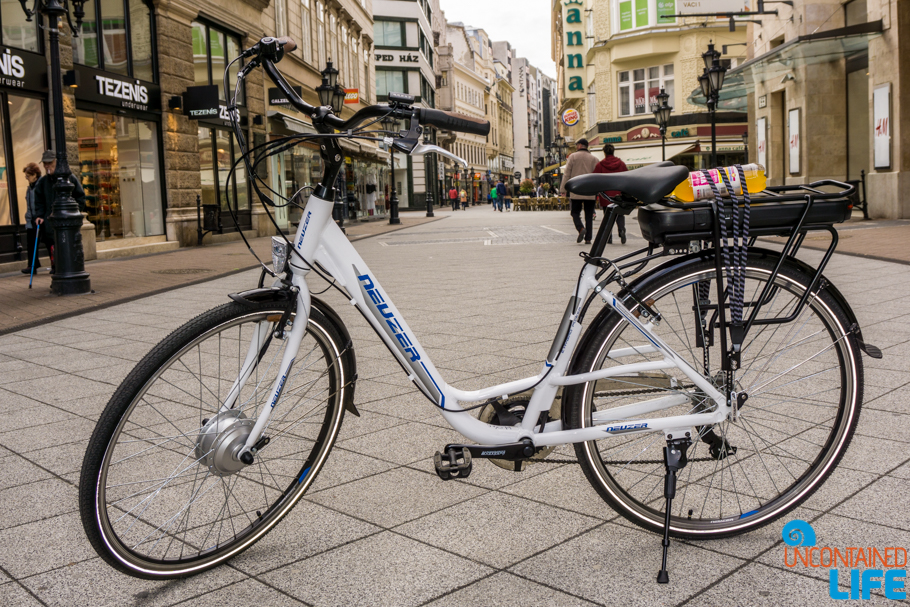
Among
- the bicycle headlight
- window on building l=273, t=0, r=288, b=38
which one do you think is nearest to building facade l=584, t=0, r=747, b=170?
window on building l=273, t=0, r=288, b=38

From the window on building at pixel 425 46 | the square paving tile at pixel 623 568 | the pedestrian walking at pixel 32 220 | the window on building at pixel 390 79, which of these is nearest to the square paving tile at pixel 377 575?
the square paving tile at pixel 623 568

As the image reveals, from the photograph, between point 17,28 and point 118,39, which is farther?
point 118,39

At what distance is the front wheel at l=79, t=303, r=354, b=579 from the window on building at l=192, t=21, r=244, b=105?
17.8m

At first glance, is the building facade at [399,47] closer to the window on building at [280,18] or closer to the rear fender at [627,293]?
the window on building at [280,18]

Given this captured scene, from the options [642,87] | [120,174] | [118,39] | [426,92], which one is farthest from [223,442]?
[426,92]

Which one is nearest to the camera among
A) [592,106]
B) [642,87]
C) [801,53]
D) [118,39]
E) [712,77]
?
[118,39]

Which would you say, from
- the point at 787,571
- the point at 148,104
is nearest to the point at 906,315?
the point at 787,571

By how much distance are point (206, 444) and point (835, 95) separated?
22.0 m

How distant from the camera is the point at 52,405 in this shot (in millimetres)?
4598

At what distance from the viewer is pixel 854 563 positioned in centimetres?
244

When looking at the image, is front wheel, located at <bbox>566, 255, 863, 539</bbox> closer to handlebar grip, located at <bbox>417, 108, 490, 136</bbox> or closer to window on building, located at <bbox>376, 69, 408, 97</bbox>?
handlebar grip, located at <bbox>417, 108, 490, 136</bbox>

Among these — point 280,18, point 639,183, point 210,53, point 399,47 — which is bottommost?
point 639,183

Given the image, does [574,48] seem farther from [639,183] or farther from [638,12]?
[639,183]

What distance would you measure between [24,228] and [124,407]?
12.7 metres
